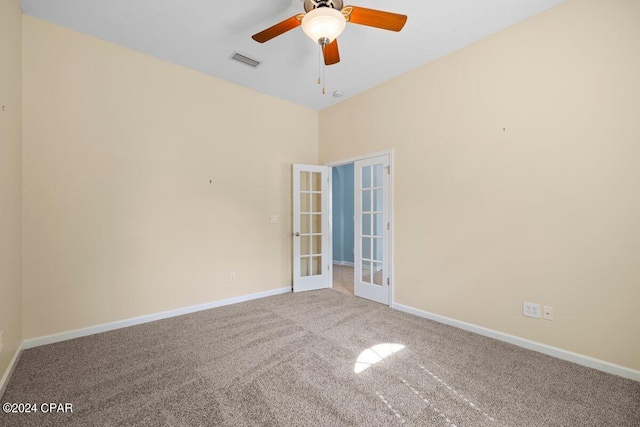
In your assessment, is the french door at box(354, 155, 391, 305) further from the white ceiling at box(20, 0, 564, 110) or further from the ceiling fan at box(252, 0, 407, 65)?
the ceiling fan at box(252, 0, 407, 65)

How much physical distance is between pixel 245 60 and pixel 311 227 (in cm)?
258

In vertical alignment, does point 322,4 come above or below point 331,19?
above

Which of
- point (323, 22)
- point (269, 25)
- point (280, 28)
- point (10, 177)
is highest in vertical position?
point (269, 25)

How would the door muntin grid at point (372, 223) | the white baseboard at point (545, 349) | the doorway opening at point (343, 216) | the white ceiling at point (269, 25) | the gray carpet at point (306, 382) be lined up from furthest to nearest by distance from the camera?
1. the doorway opening at point (343, 216)
2. the door muntin grid at point (372, 223)
3. the white ceiling at point (269, 25)
4. the white baseboard at point (545, 349)
5. the gray carpet at point (306, 382)

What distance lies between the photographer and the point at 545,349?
2.36 m

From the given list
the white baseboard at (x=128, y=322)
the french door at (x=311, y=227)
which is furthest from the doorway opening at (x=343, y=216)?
the white baseboard at (x=128, y=322)

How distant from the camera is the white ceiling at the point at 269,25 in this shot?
2.31 m

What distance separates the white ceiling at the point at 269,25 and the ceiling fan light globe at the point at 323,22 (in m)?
0.67

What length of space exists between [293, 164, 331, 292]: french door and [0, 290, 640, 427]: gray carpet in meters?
1.55

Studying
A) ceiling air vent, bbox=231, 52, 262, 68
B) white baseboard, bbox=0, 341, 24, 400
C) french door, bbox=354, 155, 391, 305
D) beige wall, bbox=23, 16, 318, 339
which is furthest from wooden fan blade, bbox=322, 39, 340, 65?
white baseboard, bbox=0, 341, 24, 400

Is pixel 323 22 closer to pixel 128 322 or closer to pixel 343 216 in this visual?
pixel 128 322

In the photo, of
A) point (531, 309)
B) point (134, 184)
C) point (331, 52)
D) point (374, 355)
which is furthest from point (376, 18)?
point (134, 184)

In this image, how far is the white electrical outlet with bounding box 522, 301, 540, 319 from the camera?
2.42 meters

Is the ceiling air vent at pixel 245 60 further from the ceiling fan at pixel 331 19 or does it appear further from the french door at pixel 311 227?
the french door at pixel 311 227
